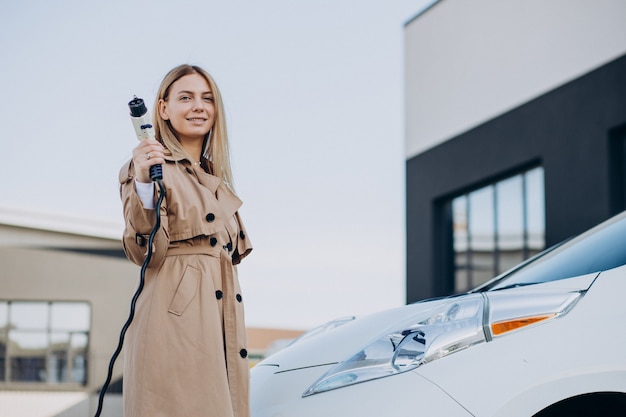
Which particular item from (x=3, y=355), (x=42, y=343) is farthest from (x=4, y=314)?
(x=42, y=343)

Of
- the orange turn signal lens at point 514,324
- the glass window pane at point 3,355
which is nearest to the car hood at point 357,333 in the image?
the orange turn signal lens at point 514,324

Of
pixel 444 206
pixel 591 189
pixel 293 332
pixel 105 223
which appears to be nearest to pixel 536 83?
pixel 591 189

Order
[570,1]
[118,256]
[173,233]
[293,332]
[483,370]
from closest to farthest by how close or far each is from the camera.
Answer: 1. [483,370]
2. [173,233]
3. [570,1]
4. [118,256]
5. [293,332]

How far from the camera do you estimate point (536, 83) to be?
12.2m

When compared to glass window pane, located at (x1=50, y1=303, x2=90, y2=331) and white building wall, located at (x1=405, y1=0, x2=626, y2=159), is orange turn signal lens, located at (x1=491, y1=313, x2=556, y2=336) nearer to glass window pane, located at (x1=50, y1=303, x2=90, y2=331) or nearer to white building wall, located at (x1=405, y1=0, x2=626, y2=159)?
white building wall, located at (x1=405, y1=0, x2=626, y2=159)

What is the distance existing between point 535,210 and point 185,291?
34.1ft

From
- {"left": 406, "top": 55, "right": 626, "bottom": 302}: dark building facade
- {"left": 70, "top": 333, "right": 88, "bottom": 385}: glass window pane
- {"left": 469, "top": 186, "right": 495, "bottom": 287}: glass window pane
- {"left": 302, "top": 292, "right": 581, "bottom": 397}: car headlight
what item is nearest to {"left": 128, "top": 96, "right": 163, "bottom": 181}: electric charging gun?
{"left": 302, "top": 292, "right": 581, "bottom": 397}: car headlight

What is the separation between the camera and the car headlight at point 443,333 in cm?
236

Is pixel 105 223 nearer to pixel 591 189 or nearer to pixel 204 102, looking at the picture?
pixel 591 189

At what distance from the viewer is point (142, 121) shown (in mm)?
2414

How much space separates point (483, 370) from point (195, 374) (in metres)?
0.81

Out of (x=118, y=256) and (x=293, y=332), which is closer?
(x=118, y=256)

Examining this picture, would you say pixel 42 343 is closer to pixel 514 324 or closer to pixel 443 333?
pixel 443 333

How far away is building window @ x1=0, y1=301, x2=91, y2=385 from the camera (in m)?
18.2
